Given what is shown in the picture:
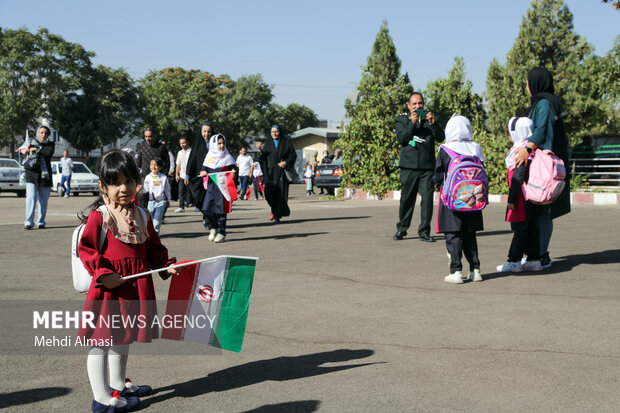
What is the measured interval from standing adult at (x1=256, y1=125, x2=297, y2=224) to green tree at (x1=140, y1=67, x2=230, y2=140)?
2101 inches

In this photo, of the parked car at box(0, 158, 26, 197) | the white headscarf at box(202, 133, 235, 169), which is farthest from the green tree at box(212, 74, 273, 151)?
the white headscarf at box(202, 133, 235, 169)

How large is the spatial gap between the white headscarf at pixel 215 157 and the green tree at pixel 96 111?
5387 centimetres

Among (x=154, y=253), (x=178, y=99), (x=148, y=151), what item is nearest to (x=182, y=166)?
(x=148, y=151)

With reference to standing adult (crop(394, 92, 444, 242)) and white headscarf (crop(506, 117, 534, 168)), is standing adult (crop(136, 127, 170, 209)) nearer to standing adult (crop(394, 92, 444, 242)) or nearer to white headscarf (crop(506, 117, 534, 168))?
standing adult (crop(394, 92, 444, 242))

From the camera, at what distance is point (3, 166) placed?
31.1 metres

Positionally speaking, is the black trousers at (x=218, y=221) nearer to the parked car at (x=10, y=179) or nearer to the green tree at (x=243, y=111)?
the parked car at (x=10, y=179)

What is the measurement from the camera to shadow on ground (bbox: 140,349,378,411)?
405 cm

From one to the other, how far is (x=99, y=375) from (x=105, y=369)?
0.05 meters

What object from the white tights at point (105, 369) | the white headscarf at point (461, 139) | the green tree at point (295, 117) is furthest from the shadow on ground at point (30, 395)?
the green tree at point (295, 117)

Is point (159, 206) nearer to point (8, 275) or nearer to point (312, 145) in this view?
point (8, 275)

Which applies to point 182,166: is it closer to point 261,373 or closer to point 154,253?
point 261,373

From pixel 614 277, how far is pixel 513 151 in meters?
1.64

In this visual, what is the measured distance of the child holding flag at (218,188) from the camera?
457 inches

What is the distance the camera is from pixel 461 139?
7.65 m
